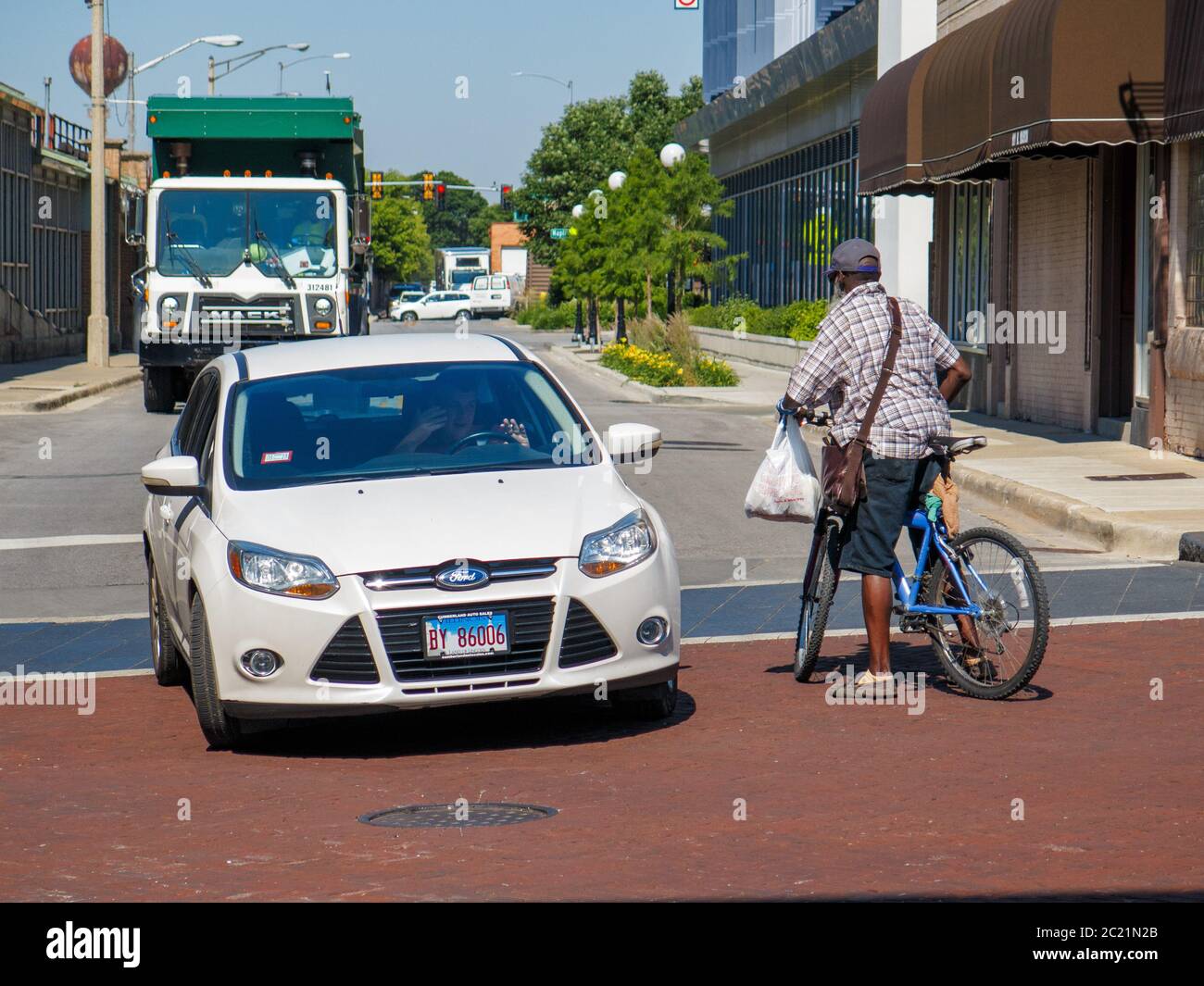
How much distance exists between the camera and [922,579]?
8344 millimetres

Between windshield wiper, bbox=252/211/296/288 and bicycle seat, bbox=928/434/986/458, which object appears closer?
bicycle seat, bbox=928/434/986/458

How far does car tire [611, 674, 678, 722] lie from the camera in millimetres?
7777

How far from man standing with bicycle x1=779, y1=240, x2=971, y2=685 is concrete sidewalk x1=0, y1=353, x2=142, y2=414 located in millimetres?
22118

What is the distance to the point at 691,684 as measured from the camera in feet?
29.5

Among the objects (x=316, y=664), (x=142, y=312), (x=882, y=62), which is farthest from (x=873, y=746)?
(x=882, y=62)

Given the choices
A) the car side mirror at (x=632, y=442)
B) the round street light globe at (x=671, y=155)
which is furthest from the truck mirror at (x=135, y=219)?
the round street light globe at (x=671, y=155)

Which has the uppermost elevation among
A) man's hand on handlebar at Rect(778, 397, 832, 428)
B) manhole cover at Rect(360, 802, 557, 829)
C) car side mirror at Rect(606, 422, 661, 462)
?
man's hand on handlebar at Rect(778, 397, 832, 428)

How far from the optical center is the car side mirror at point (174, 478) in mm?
7969

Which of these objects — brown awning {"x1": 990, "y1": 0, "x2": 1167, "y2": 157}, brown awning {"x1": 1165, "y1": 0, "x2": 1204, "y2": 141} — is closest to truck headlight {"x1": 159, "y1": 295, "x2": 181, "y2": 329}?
brown awning {"x1": 990, "y1": 0, "x2": 1167, "y2": 157}

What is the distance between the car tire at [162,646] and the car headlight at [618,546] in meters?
2.62

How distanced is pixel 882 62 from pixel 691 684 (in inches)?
905

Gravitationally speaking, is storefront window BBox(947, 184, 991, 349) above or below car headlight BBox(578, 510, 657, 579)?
above

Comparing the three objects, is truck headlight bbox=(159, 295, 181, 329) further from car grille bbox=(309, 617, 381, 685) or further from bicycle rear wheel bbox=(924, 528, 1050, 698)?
car grille bbox=(309, 617, 381, 685)

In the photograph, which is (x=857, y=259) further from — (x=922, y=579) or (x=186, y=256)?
(x=186, y=256)
